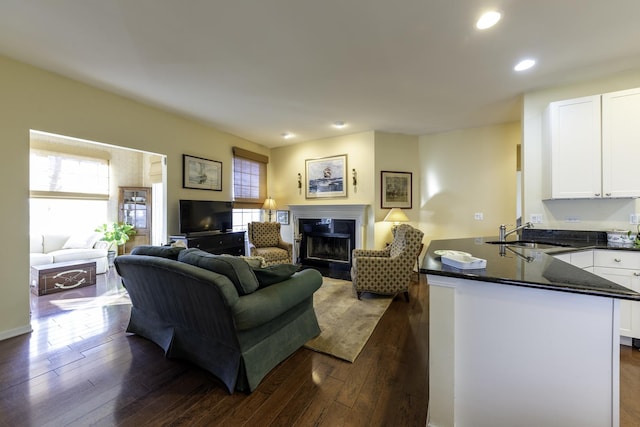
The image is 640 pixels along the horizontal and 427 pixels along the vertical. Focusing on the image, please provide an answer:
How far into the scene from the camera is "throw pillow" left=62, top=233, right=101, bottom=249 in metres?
4.85

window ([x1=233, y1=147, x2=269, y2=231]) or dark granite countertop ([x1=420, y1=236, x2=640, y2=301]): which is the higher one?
window ([x1=233, y1=147, x2=269, y2=231])

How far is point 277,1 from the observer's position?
69.1 inches

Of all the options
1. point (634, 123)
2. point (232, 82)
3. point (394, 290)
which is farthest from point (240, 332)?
point (634, 123)

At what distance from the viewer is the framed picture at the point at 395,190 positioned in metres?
4.83

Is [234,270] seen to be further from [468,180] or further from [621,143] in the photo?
[468,180]

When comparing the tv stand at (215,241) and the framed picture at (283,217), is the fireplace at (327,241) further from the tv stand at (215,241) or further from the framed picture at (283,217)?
the tv stand at (215,241)

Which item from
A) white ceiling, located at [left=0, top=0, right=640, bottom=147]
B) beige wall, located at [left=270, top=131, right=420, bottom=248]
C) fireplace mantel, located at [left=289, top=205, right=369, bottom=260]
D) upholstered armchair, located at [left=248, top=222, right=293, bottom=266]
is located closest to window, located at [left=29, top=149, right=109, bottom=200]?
white ceiling, located at [left=0, top=0, right=640, bottom=147]

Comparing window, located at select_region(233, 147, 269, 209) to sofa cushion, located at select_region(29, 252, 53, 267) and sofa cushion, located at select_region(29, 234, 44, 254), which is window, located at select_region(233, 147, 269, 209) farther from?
sofa cushion, located at select_region(29, 234, 44, 254)

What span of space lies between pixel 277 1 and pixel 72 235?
19.7ft

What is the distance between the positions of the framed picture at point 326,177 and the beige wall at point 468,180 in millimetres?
1624

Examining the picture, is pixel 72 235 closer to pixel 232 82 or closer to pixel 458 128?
pixel 232 82

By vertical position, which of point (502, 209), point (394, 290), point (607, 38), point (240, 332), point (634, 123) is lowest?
point (394, 290)

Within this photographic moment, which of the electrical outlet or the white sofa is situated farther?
Result: the white sofa

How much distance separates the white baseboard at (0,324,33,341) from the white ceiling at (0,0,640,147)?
2.70 m
